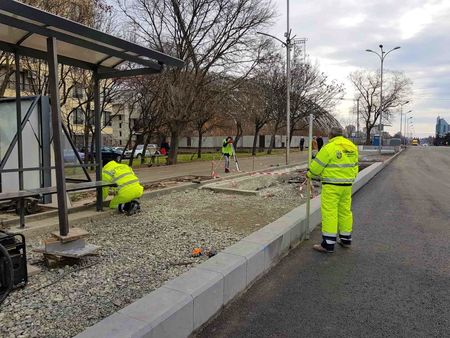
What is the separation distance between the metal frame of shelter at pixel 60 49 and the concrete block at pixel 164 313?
219cm

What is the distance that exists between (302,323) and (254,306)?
571 mm

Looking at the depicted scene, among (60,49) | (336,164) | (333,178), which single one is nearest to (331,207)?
(333,178)

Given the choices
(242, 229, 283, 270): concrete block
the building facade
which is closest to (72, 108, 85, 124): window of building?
(242, 229, 283, 270): concrete block

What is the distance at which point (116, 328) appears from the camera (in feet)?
9.36

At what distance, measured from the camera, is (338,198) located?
19.5 feet

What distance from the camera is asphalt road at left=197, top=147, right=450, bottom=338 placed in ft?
12.0

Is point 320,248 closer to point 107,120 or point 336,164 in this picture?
point 336,164

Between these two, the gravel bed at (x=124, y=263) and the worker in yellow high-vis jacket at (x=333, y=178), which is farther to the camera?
the worker in yellow high-vis jacket at (x=333, y=178)

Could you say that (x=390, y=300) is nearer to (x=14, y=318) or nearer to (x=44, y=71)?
(x=14, y=318)

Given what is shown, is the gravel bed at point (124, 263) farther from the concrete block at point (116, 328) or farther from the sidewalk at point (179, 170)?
the sidewalk at point (179, 170)

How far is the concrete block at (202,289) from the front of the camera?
354 centimetres

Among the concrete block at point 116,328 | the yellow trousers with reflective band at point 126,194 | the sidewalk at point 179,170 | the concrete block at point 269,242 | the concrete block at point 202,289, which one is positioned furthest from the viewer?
the sidewalk at point 179,170

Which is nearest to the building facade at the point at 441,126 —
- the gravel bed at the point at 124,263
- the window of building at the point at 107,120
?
the window of building at the point at 107,120

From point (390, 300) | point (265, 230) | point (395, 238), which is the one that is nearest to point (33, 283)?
point (265, 230)
